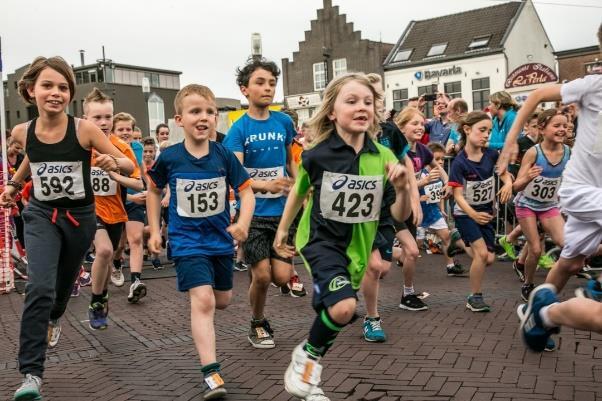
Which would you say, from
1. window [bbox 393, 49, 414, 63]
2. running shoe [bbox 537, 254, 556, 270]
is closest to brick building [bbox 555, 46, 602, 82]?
window [bbox 393, 49, 414, 63]

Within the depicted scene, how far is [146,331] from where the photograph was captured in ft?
19.5

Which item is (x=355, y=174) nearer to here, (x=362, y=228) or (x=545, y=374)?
(x=362, y=228)

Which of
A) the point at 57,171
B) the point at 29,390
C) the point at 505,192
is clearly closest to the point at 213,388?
the point at 29,390

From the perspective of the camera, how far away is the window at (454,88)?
144 ft

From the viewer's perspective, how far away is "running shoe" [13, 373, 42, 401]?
3.77 meters

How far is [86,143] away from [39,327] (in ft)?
4.20

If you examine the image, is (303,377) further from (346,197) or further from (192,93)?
(192,93)

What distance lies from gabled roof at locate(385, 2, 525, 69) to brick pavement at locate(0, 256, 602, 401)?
39157 mm

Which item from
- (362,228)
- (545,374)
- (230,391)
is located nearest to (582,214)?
(545,374)

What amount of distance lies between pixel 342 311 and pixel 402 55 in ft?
150

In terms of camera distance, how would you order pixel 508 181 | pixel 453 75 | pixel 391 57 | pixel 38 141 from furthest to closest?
pixel 391 57 → pixel 453 75 → pixel 508 181 → pixel 38 141

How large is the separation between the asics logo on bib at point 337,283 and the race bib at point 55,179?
2.00m

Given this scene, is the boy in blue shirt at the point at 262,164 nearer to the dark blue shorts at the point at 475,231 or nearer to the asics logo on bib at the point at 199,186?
the asics logo on bib at the point at 199,186

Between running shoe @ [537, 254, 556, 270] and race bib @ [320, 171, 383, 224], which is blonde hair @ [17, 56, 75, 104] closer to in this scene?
race bib @ [320, 171, 383, 224]
